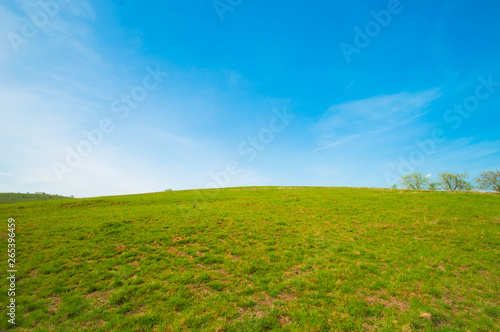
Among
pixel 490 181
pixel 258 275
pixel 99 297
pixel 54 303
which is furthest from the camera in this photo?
pixel 490 181

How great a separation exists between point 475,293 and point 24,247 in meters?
30.8

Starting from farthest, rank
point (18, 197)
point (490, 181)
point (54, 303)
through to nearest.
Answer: point (18, 197), point (490, 181), point (54, 303)

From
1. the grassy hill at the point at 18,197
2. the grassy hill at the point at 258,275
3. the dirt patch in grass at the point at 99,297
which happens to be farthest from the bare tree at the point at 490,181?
the grassy hill at the point at 18,197

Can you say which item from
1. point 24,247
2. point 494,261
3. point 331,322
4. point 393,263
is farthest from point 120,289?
point 494,261

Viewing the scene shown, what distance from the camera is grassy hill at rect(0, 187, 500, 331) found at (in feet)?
25.2

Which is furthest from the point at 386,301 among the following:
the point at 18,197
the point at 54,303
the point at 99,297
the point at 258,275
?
→ the point at 18,197

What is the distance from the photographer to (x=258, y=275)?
10.9m

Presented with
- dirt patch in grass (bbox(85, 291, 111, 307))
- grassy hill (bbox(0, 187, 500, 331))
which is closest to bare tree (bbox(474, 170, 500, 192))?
grassy hill (bbox(0, 187, 500, 331))

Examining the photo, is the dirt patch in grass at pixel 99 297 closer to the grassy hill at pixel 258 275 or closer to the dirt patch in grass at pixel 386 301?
the grassy hill at pixel 258 275

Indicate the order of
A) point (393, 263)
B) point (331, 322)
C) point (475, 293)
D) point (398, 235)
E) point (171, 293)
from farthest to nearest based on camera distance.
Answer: point (398, 235) < point (393, 263) < point (475, 293) < point (171, 293) < point (331, 322)

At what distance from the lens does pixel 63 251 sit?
13312mm

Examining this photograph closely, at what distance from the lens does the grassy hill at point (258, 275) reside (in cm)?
767

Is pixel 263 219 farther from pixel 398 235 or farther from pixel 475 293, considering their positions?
pixel 475 293

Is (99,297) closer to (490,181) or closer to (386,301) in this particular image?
(386,301)
